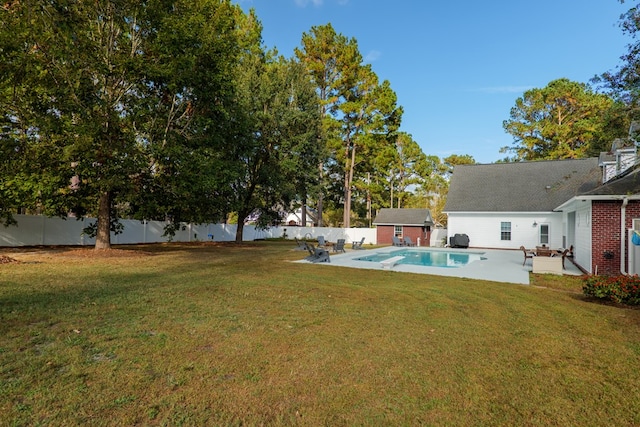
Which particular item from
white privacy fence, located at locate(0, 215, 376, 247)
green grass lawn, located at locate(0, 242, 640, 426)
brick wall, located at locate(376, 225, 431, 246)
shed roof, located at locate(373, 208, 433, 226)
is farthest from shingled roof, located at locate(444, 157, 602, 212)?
green grass lawn, located at locate(0, 242, 640, 426)

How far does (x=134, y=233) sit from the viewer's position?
2320 centimetres

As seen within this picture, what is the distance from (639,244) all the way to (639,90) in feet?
14.8

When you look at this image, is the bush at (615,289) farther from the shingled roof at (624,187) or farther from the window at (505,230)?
the window at (505,230)

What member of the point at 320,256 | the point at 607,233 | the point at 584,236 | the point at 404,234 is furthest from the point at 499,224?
the point at 320,256

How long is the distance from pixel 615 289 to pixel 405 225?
23126 mm

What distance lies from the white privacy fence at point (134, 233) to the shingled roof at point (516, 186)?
30.5 feet

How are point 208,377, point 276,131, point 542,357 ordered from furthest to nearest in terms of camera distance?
1. point 276,131
2. point 542,357
3. point 208,377

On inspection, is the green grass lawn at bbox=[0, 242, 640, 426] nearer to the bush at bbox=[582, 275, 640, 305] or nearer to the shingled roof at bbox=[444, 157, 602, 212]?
the bush at bbox=[582, 275, 640, 305]

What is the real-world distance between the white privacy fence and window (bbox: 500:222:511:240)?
1132 cm

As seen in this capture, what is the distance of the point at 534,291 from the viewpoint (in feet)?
29.6

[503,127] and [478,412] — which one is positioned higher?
[503,127]

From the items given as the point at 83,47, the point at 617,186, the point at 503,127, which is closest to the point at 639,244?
the point at 617,186

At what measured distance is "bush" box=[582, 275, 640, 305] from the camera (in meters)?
7.56

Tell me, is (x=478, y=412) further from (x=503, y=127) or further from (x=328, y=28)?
(x=503, y=127)
